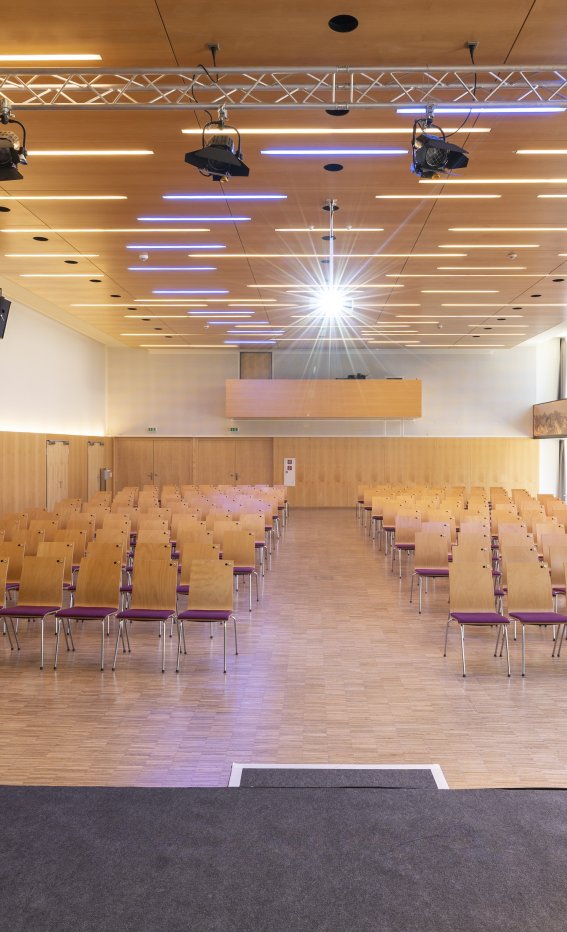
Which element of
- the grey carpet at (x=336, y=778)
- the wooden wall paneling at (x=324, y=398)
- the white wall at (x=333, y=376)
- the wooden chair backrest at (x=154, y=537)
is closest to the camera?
the grey carpet at (x=336, y=778)

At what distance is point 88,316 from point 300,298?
6.10 m

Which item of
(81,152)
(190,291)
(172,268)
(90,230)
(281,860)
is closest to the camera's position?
(281,860)

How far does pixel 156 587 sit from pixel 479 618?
3398 millimetres

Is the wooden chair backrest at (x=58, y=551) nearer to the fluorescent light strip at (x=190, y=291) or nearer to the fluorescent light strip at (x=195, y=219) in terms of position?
the fluorescent light strip at (x=195, y=219)

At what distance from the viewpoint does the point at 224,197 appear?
9305 millimetres

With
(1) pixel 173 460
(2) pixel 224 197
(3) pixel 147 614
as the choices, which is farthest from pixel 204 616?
(1) pixel 173 460

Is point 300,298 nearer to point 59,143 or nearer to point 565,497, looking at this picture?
point 59,143

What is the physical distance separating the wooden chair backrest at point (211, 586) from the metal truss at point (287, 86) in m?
4.53

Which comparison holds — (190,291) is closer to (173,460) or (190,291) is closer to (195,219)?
(195,219)

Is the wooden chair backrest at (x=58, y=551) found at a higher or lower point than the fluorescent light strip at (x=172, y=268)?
lower

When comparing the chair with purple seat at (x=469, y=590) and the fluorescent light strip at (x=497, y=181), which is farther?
the fluorescent light strip at (x=497, y=181)

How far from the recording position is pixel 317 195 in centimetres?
930

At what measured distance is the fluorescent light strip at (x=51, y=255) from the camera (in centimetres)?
1212

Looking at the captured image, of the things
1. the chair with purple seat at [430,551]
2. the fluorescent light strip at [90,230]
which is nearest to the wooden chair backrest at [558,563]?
the chair with purple seat at [430,551]
